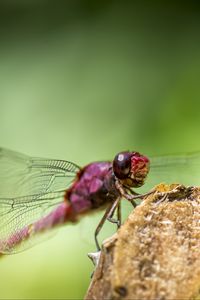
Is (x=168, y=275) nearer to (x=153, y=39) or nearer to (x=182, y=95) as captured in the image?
(x=182, y=95)

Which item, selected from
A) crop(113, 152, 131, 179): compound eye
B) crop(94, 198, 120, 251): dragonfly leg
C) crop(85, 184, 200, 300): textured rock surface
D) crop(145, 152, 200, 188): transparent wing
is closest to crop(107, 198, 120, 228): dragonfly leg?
crop(94, 198, 120, 251): dragonfly leg

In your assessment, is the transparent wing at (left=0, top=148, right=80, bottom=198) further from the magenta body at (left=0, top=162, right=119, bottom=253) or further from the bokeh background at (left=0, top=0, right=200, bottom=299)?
the bokeh background at (left=0, top=0, right=200, bottom=299)

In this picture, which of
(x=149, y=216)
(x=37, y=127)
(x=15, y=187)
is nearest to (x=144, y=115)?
(x=37, y=127)

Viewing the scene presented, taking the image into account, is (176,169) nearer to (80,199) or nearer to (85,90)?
(80,199)

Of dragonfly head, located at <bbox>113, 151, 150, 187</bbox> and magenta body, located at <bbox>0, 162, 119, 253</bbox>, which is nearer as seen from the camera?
dragonfly head, located at <bbox>113, 151, 150, 187</bbox>

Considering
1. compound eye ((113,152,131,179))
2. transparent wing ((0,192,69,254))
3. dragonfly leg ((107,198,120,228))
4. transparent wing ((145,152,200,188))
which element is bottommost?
transparent wing ((0,192,69,254))

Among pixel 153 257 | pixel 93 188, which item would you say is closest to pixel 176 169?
pixel 93 188
